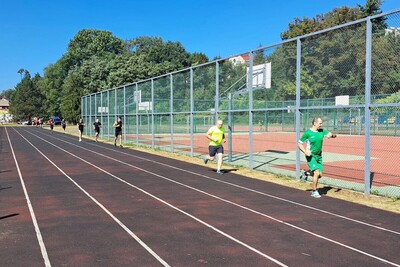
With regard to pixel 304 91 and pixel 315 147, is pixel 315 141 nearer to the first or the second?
pixel 315 147

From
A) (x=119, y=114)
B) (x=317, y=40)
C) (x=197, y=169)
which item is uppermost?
(x=317, y=40)

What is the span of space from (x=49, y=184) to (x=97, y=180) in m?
1.29

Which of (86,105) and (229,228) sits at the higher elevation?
(86,105)

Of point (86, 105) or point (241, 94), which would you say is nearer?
point (241, 94)

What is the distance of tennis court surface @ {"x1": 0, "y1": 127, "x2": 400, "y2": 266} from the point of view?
207 inches

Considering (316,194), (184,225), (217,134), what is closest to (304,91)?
(217,134)

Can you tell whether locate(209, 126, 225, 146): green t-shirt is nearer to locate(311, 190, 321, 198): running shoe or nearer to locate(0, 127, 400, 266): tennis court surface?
locate(0, 127, 400, 266): tennis court surface

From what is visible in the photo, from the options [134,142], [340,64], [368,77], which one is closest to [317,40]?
[340,64]

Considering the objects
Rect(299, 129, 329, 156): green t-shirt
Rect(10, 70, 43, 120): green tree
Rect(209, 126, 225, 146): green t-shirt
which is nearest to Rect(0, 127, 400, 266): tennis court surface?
Rect(299, 129, 329, 156): green t-shirt

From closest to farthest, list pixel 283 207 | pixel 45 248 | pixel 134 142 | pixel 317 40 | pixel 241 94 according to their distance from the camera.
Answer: pixel 45 248 < pixel 283 207 < pixel 317 40 < pixel 241 94 < pixel 134 142

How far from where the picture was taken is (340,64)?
10312mm

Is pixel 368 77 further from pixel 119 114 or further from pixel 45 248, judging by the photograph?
pixel 119 114

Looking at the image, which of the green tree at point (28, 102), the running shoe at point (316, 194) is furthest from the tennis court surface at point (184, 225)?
the green tree at point (28, 102)

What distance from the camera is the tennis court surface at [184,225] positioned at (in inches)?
207
